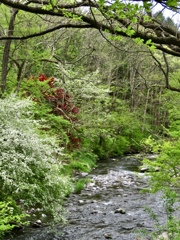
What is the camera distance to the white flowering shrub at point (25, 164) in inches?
208

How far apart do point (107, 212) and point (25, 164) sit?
12.9 ft

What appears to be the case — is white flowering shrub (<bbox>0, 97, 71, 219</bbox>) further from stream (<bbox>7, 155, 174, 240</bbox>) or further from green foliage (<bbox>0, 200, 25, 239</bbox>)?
stream (<bbox>7, 155, 174, 240</bbox>)

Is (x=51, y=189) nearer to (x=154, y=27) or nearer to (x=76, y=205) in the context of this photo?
(x=76, y=205)

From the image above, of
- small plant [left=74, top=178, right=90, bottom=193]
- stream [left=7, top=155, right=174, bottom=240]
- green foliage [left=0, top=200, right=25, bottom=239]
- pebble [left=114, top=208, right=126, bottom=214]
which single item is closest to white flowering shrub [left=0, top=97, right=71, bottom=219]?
green foliage [left=0, top=200, right=25, bottom=239]

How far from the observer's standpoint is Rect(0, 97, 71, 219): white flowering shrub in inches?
208

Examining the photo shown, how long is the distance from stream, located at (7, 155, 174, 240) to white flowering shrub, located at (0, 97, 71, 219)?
100cm

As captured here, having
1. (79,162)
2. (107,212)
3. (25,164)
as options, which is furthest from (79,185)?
(25,164)

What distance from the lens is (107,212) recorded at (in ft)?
27.1

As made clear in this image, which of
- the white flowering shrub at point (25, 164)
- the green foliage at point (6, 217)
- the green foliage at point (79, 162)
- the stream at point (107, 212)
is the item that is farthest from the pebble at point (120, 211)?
the green foliage at point (6, 217)

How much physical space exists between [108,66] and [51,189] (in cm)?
1870

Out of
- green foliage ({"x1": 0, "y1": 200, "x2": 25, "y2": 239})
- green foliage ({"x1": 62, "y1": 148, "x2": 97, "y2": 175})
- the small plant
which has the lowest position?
the small plant

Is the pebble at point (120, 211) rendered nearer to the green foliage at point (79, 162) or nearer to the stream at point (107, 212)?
the stream at point (107, 212)

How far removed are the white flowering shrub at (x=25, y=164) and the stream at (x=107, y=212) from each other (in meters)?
1.00

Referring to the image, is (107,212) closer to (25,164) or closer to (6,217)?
(25,164)
